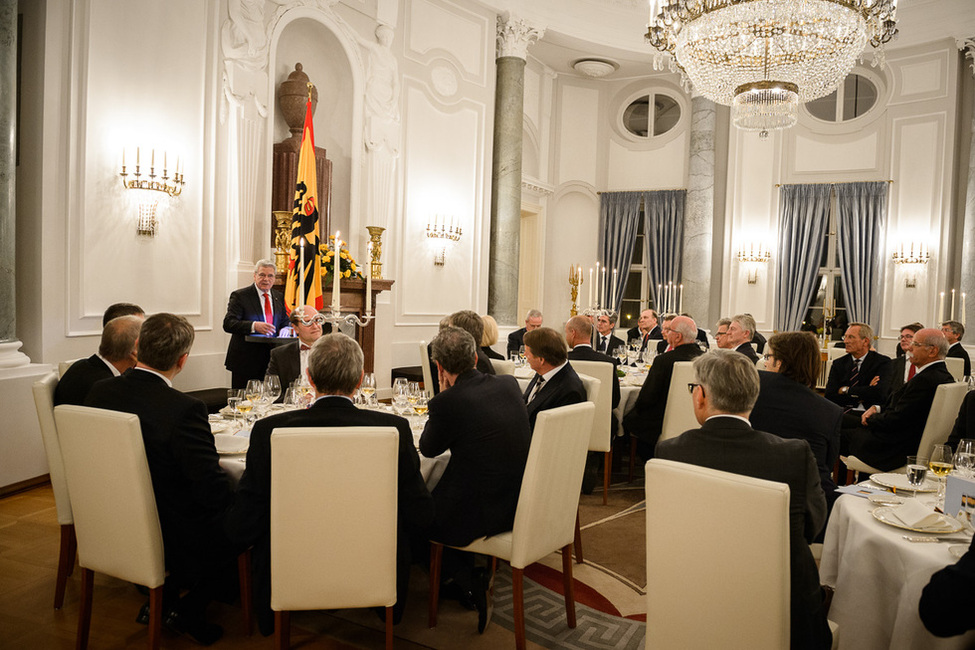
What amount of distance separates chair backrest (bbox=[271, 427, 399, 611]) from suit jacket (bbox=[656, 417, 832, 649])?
103cm

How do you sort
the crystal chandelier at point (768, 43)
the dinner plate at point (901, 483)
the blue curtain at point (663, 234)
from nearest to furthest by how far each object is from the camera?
the dinner plate at point (901, 483)
the crystal chandelier at point (768, 43)
the blue curtain at point (663, 234)

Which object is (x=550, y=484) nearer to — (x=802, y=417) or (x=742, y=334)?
(x=802, y=417)

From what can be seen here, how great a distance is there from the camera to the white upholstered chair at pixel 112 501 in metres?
2.48

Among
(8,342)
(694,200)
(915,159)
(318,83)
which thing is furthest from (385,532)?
(915,159)

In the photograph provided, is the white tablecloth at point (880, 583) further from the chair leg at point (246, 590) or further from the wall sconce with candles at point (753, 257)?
the wall sconce with candles at point (753, 257)

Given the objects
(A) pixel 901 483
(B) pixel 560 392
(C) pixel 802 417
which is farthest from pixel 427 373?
(A) pixel 901 483

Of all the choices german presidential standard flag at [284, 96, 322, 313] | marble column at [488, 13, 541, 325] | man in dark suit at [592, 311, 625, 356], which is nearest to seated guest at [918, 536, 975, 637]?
german presidential standard flag at [284, 96, 322, 313]

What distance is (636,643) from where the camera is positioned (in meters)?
2.96

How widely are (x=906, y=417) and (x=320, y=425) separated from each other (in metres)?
3.67

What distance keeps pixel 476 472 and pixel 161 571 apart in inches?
48.5

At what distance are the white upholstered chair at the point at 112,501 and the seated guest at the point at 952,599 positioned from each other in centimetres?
244

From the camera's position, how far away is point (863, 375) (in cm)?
583

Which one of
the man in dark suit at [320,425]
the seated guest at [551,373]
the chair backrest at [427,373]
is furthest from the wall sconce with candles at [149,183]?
the man in dark suit at [320,425]

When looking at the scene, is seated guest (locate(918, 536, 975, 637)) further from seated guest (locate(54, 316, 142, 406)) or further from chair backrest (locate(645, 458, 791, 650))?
seated guest (locate(54, 316, 142, 406))
